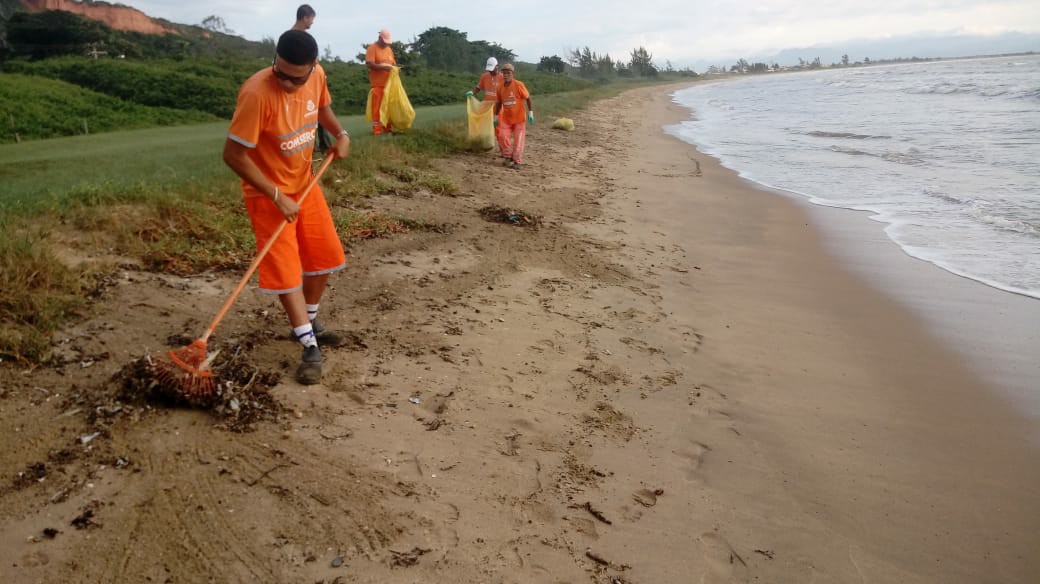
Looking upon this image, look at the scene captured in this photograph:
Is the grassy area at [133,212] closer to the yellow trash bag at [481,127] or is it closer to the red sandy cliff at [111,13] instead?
the yellow trash bag at [481,127]

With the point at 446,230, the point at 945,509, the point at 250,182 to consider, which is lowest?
the point at 945,509

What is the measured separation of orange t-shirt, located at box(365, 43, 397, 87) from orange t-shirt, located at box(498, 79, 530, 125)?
1617 mm

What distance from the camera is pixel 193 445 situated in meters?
3.04

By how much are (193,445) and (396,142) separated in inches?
282

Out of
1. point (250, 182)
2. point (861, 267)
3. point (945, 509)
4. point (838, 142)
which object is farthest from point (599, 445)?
point (838, 142)

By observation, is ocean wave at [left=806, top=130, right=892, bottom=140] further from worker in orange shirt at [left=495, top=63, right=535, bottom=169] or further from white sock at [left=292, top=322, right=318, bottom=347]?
white sock at [left=292, top=322, right=318, bottom=347]

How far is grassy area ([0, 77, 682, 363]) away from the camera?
390cm

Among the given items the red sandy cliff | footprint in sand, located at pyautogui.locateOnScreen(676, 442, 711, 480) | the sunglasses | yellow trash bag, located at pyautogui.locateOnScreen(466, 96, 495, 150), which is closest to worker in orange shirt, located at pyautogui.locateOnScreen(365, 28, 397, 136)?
yellow trash bag, located at pyautogui.locateOnScreen(466, 96, 495, 150)

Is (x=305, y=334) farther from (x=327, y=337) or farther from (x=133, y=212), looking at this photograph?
(x=133, y=212)

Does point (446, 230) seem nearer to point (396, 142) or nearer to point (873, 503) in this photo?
point (396, 142)

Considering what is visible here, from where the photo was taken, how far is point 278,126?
11.5 ft

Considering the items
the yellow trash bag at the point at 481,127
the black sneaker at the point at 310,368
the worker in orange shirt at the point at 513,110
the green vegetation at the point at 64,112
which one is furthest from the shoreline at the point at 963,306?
the green vegetation at the point at 64,112

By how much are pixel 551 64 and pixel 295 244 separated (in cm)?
5630

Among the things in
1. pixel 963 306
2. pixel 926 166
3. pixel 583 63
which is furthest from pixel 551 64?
pixel 963 306
